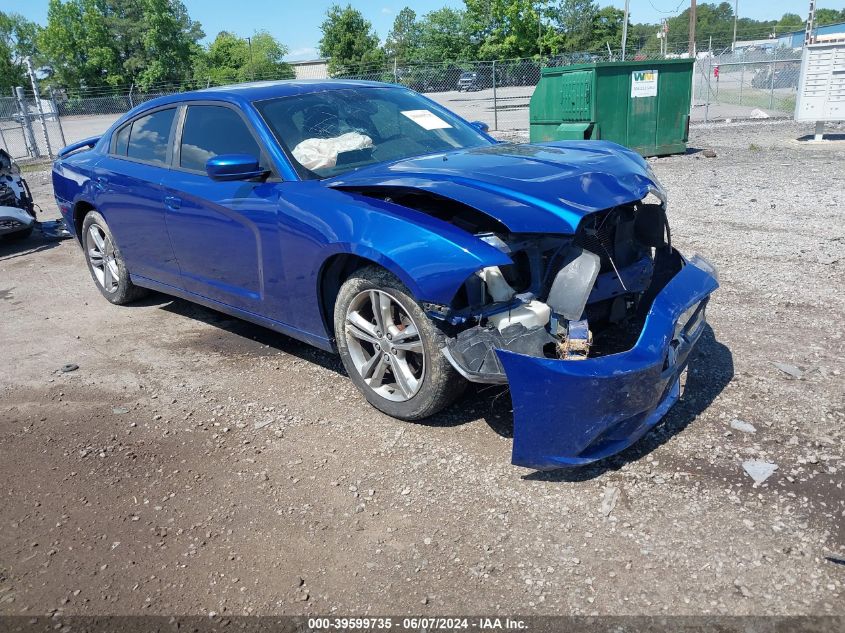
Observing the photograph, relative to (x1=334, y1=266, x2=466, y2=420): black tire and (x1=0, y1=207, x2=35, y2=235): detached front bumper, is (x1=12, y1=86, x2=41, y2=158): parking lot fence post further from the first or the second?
(x1=334, y1=266, x2=466, y2=420): black tire

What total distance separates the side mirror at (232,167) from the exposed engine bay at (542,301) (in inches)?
51.1

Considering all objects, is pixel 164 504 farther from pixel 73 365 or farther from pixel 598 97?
pixel 598 97

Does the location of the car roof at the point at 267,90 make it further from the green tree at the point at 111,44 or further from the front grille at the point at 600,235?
the green tree at the point at 111,44

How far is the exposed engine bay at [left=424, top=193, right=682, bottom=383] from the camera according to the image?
3076 millimetres

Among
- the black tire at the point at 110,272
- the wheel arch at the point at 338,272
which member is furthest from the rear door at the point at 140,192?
the wheel arch at the point at 338,272

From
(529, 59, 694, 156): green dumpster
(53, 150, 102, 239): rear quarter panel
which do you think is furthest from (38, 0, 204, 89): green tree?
(53, 150, 102, 239): rear quarter panel

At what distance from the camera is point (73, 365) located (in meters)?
4.78

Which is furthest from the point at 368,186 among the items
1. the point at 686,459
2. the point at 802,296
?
the point at 802,296

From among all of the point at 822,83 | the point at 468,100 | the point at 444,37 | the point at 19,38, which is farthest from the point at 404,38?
the point at 822,83

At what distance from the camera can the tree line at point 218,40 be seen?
6122 cm

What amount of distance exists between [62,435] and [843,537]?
3.79m

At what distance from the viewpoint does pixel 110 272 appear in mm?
5918

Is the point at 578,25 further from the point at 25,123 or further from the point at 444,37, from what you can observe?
the point at 25,123

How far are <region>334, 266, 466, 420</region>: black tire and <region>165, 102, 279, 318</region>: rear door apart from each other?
59 cm
